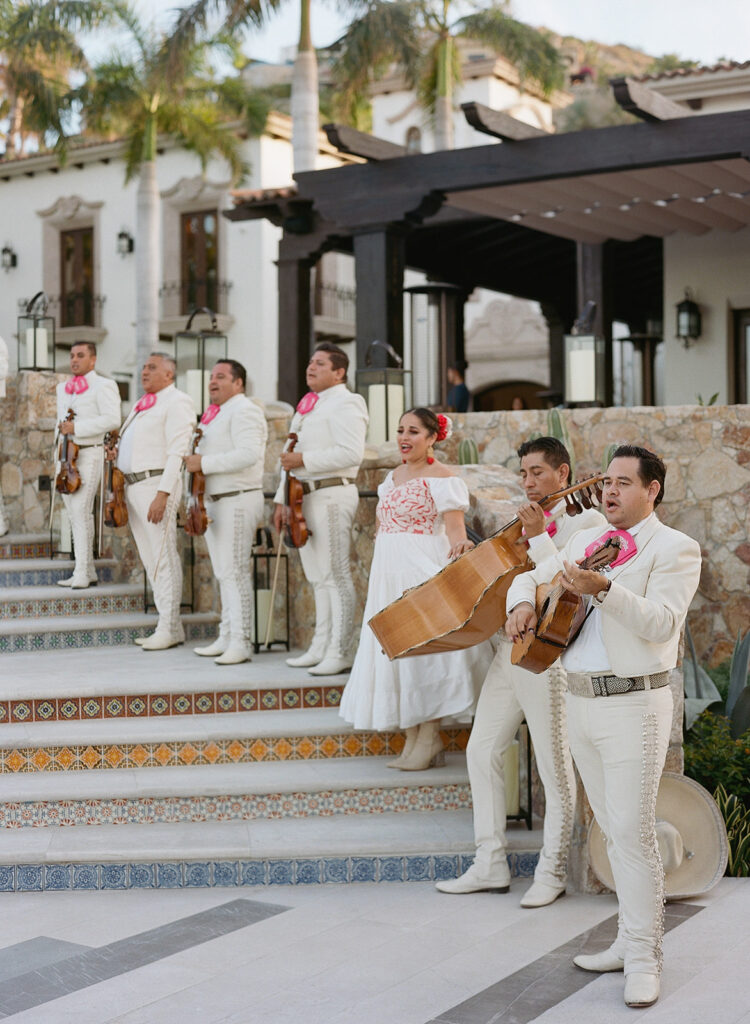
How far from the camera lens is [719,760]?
6.04 meters

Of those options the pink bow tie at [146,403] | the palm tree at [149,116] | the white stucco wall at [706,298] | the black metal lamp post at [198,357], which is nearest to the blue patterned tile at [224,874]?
the pink bow tie at [146,403]

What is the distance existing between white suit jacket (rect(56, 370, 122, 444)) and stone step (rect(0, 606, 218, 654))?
4.16 feet

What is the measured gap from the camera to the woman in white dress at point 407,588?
5.86m

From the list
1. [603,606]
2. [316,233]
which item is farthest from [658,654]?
[316,233]

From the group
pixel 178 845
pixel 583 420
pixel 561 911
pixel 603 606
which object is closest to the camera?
pixel 603 606

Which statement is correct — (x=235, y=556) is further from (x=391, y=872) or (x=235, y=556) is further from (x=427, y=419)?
(x=391, y=872)

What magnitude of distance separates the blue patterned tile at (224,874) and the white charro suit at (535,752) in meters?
1.00

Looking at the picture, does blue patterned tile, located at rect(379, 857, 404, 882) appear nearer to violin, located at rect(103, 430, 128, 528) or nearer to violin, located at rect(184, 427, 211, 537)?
violin, located at rect(184, 427, 211, 537)

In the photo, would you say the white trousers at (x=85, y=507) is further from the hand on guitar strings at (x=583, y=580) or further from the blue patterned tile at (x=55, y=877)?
the hand on guitar strings at (x=583, y=580)

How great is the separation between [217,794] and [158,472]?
2.70 meters

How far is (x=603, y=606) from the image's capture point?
3.87 metres

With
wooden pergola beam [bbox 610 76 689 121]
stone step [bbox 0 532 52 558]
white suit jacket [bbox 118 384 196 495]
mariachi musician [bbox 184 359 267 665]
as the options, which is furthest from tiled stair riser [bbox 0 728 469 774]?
wooden pergola beam [bbox 610 76 689 121]

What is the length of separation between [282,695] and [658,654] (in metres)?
3.04

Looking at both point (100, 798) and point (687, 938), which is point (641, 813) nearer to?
point (687, 938)
